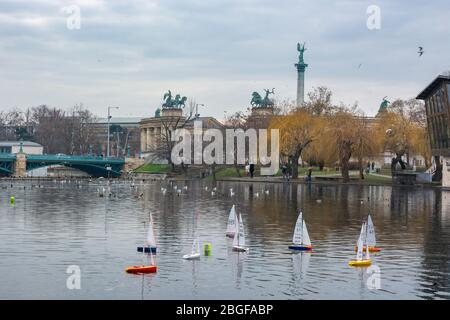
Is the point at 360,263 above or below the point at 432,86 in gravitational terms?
below

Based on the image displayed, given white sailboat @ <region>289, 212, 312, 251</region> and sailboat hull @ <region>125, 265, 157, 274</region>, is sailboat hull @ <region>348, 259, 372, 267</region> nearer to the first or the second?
white sailboat @ <region>289, 212, 312, 251</region>

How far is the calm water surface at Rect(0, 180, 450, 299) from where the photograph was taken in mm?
28609

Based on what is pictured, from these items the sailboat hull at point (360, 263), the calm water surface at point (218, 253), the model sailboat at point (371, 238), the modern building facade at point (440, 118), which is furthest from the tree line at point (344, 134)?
the sailboat hull at point (360, 263)

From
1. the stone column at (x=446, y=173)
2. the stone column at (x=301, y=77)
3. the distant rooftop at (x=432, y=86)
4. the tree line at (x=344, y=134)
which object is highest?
the stone column at (x=301, y=77)

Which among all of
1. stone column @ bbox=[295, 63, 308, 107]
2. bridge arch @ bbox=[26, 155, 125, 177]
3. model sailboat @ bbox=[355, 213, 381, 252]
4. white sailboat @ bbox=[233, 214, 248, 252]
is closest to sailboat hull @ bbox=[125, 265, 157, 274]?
white sailboat @ bbox=[233, 214, 248, 252]

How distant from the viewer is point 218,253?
37.1 m

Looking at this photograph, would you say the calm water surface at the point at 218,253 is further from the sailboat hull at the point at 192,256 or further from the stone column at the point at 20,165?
the stone column at the point at 20,165

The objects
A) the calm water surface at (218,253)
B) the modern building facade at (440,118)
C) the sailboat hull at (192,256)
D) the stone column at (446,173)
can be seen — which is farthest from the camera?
the stone column at (446,173)

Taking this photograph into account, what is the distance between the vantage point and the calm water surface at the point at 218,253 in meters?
28.6

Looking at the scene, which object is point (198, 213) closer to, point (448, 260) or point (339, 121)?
point (448, 260)

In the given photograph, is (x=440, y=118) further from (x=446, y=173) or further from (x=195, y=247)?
(x=195, y=247)

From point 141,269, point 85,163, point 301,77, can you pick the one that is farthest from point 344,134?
point 141,269

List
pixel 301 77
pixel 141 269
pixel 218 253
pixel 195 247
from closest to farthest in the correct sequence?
pixel 141 269 < pixel 195 247 < pixel 218 253 < pixel 301 77

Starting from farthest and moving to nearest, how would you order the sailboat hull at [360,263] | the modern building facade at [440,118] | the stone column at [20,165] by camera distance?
the stone column at [20,165] → the modern building facade at [440,118] → the sailboat hull at [360,263]
